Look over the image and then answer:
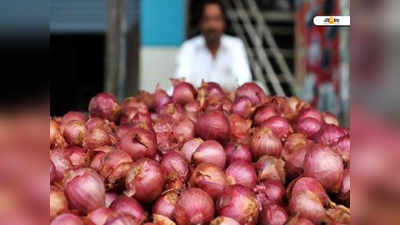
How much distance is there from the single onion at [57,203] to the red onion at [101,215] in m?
0.07

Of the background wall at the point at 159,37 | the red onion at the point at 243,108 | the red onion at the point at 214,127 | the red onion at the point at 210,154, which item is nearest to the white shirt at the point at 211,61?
the background wall at the point at 159,37

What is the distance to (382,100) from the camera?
649 mm

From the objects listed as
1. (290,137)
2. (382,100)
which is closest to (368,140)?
(382,100)

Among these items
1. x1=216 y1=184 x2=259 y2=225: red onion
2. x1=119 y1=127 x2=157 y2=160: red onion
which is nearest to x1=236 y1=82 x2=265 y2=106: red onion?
x1=119 y1=127 x2=157 y2=160: red onion

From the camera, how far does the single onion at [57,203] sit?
105cm

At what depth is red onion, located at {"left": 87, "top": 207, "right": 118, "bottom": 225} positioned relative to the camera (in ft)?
3.33

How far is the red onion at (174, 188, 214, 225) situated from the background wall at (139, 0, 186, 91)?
128 inches

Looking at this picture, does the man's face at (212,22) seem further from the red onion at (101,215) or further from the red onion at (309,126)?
the red onion at (101,215)

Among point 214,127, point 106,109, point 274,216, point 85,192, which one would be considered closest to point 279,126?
point 214,127

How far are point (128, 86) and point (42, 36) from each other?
4102 millimetres

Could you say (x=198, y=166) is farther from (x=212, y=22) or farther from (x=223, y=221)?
(x=212, y=22)

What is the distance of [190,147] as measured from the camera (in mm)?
1402

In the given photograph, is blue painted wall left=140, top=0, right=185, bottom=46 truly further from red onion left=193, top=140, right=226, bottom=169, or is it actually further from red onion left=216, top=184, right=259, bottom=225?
red onion left=216, top=184, right=259, bottom=225

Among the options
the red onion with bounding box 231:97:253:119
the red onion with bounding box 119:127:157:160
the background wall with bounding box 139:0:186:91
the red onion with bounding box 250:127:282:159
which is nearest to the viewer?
the red onion with bounding box 119:127:157:160
